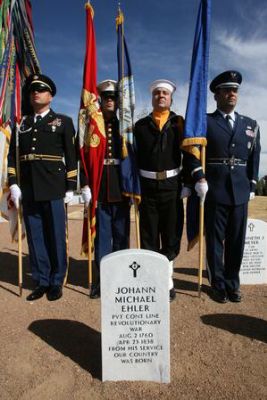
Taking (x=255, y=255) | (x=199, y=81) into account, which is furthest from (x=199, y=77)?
(x=255, y=255)

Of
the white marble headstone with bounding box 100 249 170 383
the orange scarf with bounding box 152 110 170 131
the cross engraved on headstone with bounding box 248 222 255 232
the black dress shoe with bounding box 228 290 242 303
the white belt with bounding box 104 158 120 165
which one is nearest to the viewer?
the white marble headstone with bounding box 100 249 170 383

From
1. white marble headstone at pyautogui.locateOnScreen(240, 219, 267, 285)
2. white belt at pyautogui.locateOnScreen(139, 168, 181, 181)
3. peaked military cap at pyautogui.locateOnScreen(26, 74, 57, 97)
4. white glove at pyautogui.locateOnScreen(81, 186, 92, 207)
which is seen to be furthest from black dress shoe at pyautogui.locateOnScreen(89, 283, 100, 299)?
peaked military cap at pyautogui.locateOnScreen(26, 74, 57, 97)

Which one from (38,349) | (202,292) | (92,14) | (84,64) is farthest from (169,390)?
(92,14)

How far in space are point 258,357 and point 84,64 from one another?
3539 mm

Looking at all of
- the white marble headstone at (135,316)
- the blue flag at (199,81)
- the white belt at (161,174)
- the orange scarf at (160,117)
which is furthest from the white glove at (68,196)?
the white marble headstone at (135,316)

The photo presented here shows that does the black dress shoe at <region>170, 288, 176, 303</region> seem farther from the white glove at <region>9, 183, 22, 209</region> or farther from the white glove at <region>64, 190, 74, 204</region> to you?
the white glove at <region>9, 183, 22, 209</region>

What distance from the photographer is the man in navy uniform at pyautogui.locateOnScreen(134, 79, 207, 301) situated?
12.5ft

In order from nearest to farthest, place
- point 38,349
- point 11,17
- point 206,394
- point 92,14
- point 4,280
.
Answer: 1. point 206,394
2. point 38,349
3. point 92,14
4. point 11,17
5. point 4,280

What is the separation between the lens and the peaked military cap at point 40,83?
13.0 feet

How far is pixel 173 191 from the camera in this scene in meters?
3.88

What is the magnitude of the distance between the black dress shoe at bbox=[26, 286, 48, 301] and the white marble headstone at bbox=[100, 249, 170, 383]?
5.96 ft

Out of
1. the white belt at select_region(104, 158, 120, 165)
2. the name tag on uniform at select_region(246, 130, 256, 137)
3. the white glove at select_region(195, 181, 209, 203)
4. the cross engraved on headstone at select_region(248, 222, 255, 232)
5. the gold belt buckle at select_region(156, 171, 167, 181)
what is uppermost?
the name tag on uniform at select_region(246, 130, 256, 137)

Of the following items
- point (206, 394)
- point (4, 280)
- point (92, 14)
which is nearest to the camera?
point (206, 394)

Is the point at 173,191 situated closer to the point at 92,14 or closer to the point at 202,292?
the point at 202,292
